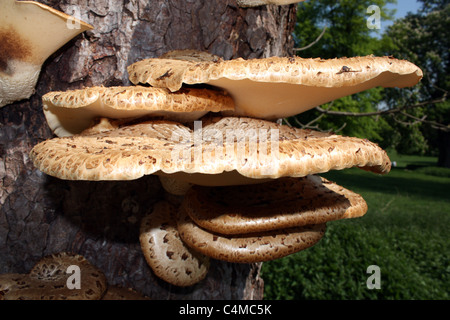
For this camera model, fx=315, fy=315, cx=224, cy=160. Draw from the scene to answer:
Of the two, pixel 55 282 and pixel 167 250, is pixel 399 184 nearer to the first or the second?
pixel 167 250

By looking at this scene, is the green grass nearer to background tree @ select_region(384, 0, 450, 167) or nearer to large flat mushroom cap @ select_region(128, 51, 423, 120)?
large flat mushroom cap @ select_region(128, 51, 423, 120)

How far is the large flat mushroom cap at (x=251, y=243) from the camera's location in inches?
65.5

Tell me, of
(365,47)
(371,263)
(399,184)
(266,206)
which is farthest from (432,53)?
(266,206)

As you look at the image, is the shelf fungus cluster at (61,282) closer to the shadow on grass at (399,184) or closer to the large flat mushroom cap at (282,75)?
the large flat mushroom cap at (282,75)

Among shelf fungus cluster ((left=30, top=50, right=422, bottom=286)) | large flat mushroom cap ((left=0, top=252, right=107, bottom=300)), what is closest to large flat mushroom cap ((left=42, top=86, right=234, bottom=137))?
shelf fungus cluster ((left=30, top=50, right=422, bottom=286))

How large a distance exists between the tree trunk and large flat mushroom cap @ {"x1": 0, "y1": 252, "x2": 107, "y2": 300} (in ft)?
0.23

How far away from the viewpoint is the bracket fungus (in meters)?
1.37

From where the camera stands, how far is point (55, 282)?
1796 millimetres

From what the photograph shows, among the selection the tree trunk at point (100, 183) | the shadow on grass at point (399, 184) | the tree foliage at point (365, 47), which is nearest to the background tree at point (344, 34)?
the tree foliage at point (365, 47)

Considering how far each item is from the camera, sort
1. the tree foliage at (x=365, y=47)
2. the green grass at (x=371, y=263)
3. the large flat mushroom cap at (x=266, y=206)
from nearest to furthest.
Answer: the large flat mushroom cap at (x=266, y=206), the green grass at (x=371, y=263), the tree foliage at (x=365, y=47)

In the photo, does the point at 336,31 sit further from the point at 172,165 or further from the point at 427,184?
the point at 172,165

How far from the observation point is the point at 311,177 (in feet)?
6.68

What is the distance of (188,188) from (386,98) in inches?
1054

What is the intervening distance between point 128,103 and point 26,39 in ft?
2.20
